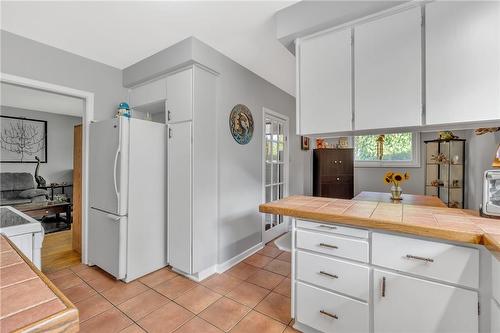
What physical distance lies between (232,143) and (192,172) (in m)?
0.68

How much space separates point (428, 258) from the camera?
1.16m

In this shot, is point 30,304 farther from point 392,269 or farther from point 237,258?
point 237,258

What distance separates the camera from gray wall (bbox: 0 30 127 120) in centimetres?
212

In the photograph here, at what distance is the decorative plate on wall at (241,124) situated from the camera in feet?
8.99

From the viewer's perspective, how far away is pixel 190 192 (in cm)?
229

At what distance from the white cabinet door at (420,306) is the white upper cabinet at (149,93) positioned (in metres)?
2.62

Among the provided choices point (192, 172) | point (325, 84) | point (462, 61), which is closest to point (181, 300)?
point (192, 172)

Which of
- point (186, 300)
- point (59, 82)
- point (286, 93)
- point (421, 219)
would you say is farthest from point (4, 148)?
point (421, 219)

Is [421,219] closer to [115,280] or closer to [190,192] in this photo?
[190,192]

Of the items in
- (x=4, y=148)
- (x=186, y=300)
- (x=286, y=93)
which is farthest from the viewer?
(x=4, y=148)

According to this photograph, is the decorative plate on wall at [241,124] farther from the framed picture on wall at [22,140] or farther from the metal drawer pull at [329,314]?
the framed picture on wall at [22,140]

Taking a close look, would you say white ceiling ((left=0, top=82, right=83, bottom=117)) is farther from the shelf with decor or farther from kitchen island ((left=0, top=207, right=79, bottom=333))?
the shelf with decor

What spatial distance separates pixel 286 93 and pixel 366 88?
2.38 meters

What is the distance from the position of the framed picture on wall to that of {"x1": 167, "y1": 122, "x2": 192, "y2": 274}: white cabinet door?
4604mm
